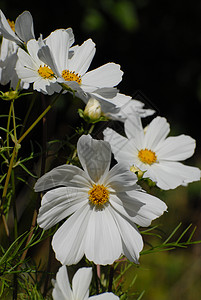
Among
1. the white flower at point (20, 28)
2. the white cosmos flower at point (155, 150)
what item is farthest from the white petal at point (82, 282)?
the white flower at point (20, 28)

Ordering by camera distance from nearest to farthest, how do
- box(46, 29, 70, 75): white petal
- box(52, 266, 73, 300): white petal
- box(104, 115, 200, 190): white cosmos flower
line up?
box(52, 266, 73, 300): white petal, box(46, 29, 70, 75): white petal, box(104, 115, 200, 190): white cosmos flower

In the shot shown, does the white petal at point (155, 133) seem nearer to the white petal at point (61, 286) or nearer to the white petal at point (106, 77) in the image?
the white petal at point (106, 77)

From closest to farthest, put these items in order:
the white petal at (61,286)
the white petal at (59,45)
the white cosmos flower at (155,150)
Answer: the white petal at (61,286) < the white petal at (59,45) < the white cosmos flower at (155,150)

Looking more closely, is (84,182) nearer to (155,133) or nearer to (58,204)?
(58,204)

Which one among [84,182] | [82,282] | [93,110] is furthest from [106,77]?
[82,282]

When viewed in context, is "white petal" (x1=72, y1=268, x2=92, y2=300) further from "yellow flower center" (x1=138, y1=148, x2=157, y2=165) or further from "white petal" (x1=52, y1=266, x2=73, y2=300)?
"yellow flower center" (x1=138, y1=148, x2=157, y2=165)

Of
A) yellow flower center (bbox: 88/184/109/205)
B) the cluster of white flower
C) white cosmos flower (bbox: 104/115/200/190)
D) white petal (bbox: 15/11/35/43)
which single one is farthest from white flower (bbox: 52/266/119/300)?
white petal (bbox: 15/11/35/43)
